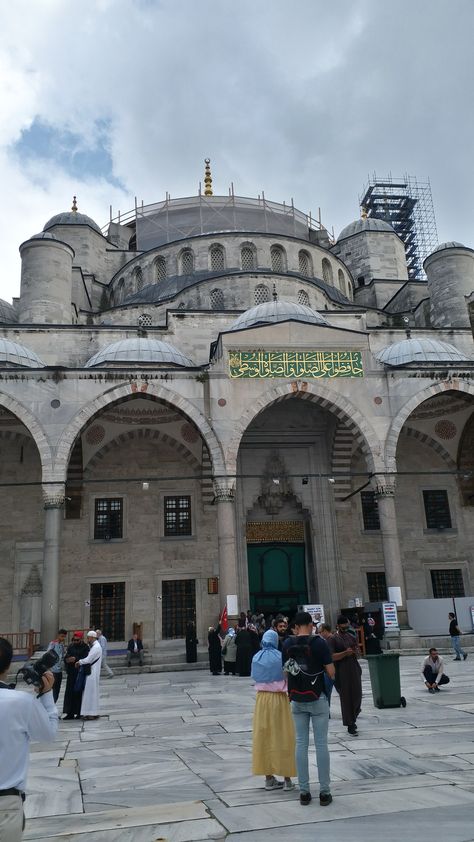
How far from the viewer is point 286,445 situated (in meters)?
19.3

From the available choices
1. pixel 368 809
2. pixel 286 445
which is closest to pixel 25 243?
pixel 286 445

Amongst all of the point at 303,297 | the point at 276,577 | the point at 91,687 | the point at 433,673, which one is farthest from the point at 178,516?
the point at 433,673

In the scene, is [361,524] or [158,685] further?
[361,524]

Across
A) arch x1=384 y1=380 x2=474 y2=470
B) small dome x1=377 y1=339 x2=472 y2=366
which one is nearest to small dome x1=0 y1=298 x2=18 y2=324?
small dome x1=377 y1=339 x2=472 y2=366

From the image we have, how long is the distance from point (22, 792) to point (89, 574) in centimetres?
1610

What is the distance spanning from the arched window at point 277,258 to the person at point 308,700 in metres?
19.7

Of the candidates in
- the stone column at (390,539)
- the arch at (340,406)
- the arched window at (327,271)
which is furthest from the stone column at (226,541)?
the arched window at (327,271)

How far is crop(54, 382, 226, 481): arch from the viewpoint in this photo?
1520 centimetres

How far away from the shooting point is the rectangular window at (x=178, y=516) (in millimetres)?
18672

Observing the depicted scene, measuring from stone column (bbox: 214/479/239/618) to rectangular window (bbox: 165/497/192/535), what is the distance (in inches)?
137

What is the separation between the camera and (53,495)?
15.0 m

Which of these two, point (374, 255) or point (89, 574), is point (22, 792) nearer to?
point (89, 574)

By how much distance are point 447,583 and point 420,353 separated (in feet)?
22.1

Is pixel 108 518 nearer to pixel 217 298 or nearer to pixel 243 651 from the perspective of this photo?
pixel 243 651
